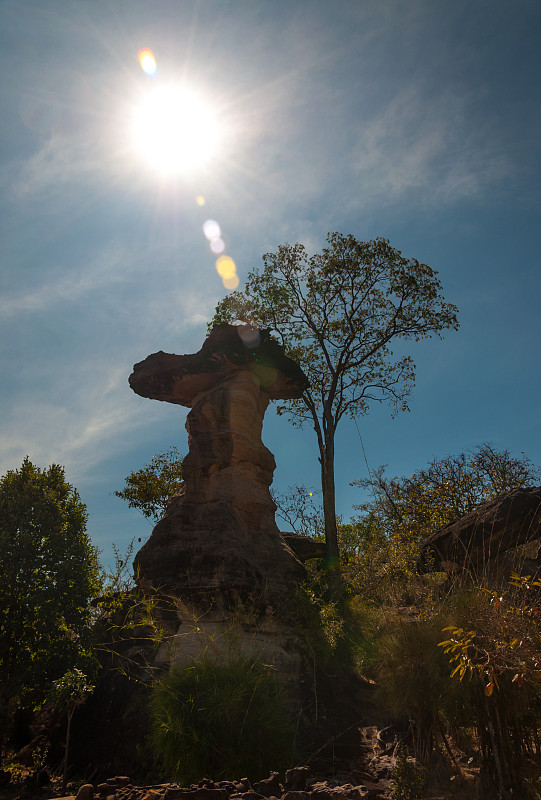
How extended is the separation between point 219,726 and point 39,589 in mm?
6649

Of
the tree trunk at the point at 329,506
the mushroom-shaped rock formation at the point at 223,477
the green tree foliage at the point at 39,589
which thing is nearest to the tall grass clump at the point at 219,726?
the mushroom-shaped rock formation at the point at 223,477

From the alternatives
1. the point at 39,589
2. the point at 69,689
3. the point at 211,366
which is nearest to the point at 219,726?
the point at 69,689

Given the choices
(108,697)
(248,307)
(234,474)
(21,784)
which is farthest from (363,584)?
(248,307)

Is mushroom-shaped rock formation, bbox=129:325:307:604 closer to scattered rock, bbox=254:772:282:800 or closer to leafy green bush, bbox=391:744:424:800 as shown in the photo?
leafy green bush, bbox=391:744:424:800

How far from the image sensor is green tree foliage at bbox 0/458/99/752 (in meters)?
10.2

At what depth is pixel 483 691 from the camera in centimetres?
536

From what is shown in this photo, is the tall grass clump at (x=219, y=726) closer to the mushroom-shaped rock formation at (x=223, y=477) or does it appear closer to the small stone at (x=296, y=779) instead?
the small stone at (x=296, y=779)

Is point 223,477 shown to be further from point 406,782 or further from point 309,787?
point 406,782

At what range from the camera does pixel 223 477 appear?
12.9m

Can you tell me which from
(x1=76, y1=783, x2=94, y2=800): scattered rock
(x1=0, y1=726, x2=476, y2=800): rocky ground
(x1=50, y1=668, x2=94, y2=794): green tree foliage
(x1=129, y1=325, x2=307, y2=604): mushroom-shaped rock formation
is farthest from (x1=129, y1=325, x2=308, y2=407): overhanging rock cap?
(x1=76, y1=783, x2=94, y2=800): scattered rock

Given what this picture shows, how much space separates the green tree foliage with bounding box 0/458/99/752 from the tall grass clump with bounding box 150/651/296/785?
5093mm

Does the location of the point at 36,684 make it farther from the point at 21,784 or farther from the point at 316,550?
the point at 316,550

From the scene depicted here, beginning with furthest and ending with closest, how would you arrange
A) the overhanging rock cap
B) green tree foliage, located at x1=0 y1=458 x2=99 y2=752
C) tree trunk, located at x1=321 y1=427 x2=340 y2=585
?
tree trunk, located at x1=321 y1=427 x2=340 y2=585 → the overhanging rock cap → green tree foliage, located at x1=0 y1=458 x2=99 y2=752

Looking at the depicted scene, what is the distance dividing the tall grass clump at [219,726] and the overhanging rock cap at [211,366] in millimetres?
9094
